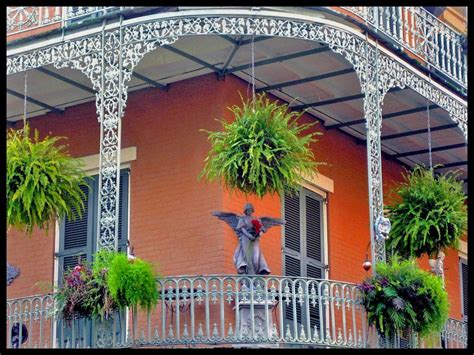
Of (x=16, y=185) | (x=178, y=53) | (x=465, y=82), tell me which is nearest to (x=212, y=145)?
(x=178, y=53)

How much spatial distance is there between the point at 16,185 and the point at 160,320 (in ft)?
7.22

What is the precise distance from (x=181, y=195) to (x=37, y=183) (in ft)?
6.32

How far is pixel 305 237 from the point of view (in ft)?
60.0

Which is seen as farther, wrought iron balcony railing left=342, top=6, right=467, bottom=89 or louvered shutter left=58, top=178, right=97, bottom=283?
louvered shutter left=58, top=178, right=97, bottom=283

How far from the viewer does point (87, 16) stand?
16984 mm

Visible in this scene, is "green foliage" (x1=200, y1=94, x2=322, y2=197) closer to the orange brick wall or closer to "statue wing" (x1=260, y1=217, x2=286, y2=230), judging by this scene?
"statue wing" (x1=260, y1=217, x2=286, y2=230)

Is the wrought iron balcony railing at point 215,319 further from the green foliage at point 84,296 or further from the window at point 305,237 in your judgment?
the window at point 305,237

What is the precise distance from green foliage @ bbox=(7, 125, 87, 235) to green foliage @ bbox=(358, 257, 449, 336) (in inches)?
132

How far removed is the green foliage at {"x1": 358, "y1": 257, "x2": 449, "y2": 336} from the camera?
15.9 meters

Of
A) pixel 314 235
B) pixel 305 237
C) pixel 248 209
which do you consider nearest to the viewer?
pixel 248 209

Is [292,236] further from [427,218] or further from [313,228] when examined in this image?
[427,218]

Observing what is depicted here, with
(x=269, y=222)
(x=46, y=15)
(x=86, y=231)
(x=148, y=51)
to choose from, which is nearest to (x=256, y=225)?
(x=269, y=222)

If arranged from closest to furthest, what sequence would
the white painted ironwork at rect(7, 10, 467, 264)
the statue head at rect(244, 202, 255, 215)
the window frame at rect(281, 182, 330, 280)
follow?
the white painted ironwork at rect(7, 10, 467, 264) → the statue head at rect(244, 202, 255, 215) → the window frame at rect(281, 182, 330, 280)

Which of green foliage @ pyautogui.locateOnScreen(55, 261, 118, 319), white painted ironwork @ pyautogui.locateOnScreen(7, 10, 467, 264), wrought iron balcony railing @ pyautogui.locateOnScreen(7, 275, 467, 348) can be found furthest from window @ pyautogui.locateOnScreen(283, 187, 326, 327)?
green foliage @ pyautogui.locateOnScreen(55, 261, 118, 319)
